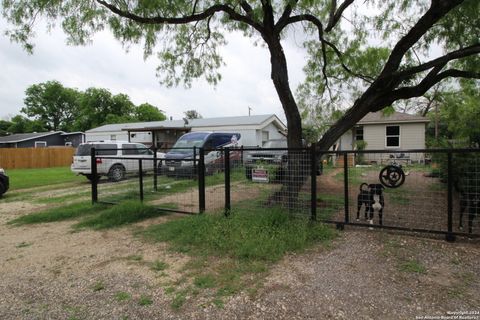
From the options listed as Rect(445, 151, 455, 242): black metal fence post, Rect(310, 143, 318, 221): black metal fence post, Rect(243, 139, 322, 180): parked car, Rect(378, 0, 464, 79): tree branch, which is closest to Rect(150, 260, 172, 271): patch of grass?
Rect(243, 139, 322, 180): parked car

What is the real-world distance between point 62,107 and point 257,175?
2494 inches

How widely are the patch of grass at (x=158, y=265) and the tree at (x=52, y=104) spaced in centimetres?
6080

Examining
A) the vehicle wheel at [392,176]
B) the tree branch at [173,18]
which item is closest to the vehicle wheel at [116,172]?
the tree branch at [173,18]

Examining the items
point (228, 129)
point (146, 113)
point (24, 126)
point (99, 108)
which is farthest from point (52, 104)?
point (228, 129)

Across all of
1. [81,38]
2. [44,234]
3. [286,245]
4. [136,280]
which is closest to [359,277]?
[286,245]

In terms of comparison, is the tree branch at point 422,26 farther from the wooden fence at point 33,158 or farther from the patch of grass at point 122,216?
the wooden fence at point 33,158

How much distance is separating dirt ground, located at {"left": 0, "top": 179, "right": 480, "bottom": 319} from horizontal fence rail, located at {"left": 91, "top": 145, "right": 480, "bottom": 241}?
549 mm

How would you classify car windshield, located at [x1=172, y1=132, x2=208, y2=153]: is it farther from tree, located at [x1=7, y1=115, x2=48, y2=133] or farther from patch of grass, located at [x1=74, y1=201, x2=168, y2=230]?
tree, located at [x1=7, y1=115, x2=48, y2=133]

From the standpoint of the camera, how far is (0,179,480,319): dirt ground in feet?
9.45

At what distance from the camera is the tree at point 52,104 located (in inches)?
2258

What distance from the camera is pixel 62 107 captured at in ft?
193

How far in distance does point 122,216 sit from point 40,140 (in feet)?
115

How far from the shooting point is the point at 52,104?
57.8 metres

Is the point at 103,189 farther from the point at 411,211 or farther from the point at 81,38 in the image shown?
the point at 411,211
